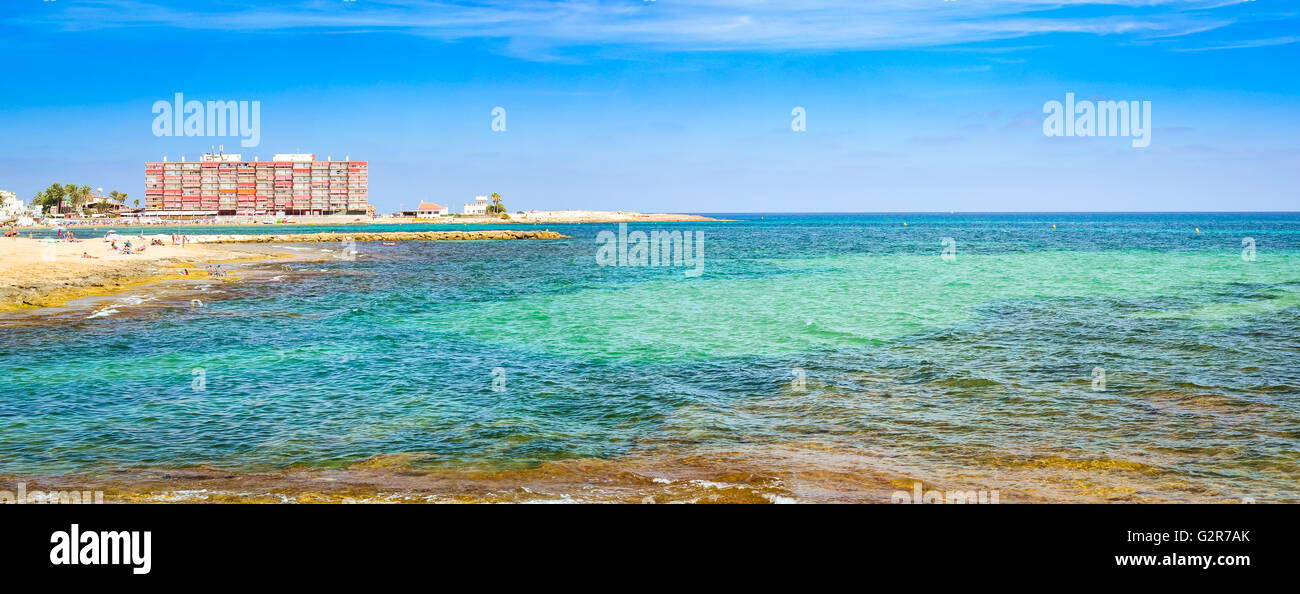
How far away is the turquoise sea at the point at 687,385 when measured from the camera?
12.5m

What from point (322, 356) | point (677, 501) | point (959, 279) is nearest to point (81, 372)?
point (322, 356)

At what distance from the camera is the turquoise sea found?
490 inches

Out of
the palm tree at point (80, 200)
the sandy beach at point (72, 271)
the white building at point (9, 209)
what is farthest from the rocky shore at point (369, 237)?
the palm tree at point (80, 200)

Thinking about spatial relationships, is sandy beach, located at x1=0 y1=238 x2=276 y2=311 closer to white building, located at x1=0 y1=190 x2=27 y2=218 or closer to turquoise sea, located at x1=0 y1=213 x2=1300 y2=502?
turquoise sea, located at x1=0 y1=213 x2=1300 y2=502

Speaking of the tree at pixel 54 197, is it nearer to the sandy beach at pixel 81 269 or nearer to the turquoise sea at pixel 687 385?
the sandy beach at pixel 81 269

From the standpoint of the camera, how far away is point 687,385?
1839cm

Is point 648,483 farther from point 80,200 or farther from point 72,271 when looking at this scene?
point 80,200

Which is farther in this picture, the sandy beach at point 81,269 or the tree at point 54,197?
the tree at point 54,197

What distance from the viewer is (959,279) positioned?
4962cm

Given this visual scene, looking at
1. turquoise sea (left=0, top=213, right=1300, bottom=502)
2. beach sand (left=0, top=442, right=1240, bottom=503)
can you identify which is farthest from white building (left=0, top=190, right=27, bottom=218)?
beach sand (left=0, top=442, right=1240, bottom=503)

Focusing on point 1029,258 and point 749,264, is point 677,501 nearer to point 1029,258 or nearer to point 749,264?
point 749,264

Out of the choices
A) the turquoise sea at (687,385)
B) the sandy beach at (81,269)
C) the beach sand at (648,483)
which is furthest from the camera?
the sandy beach at (81,269)

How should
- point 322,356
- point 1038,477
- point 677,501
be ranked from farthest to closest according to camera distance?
point 322,356 → point 1038,477 → point 677,501

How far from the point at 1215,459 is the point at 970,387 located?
5.83 meters
